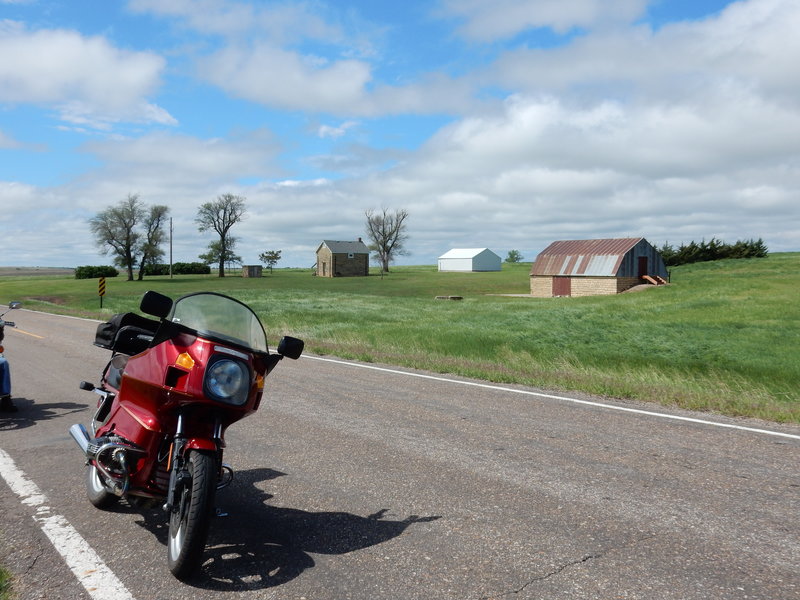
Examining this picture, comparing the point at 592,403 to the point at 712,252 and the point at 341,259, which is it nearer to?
the point at 712,252

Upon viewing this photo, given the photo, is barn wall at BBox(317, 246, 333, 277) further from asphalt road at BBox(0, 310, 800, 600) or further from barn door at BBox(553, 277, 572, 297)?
asphalt road at BBox(0, 310, 800, 600)

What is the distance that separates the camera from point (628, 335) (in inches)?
866

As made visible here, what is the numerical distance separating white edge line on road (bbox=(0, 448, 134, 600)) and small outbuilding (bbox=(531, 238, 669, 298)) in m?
55.0

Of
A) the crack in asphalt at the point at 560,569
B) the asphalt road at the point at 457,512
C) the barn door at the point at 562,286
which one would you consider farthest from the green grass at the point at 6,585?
the barn door at the point at 562,286

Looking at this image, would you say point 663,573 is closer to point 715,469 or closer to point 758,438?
point 715,469

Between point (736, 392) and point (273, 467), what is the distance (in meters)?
8.43

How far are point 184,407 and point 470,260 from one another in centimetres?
14553

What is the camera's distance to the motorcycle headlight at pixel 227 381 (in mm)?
3945

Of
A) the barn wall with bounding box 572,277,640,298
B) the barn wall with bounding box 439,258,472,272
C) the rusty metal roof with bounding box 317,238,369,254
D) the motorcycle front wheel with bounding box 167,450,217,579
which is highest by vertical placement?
the rusty metal roof with bounding box 317,238,369,254

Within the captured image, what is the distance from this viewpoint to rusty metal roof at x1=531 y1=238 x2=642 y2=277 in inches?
2250

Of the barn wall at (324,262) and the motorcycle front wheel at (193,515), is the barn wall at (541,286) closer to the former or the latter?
the barn wall at (324,262)

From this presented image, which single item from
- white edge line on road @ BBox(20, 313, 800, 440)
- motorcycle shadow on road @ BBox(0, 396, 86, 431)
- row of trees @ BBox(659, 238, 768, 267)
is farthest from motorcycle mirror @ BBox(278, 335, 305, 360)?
row of trees @ BBox(659, 238, 768, 267)

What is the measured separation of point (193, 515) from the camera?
145 inches

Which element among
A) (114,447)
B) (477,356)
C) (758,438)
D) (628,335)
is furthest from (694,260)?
(114,447)
